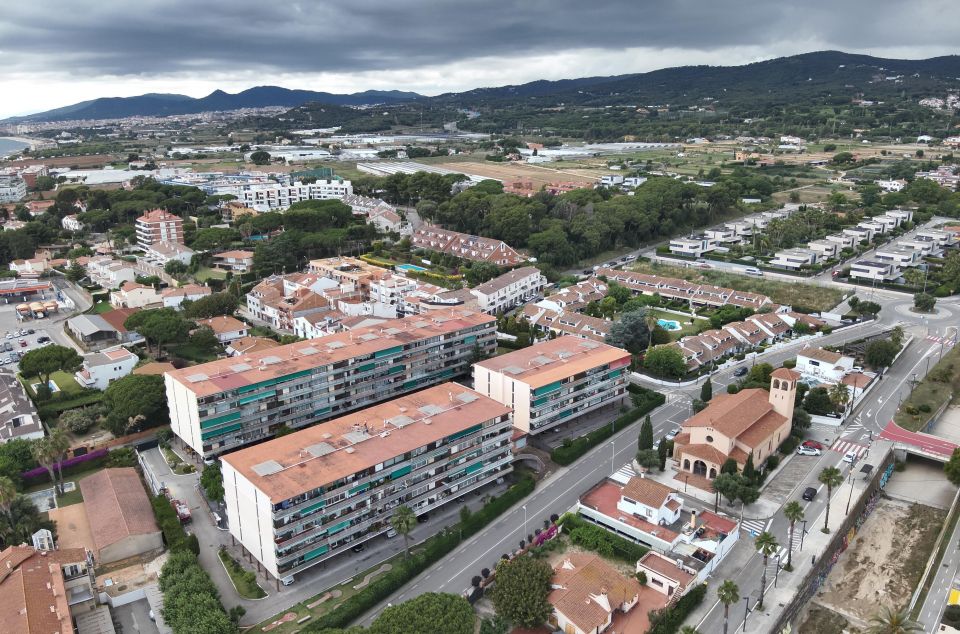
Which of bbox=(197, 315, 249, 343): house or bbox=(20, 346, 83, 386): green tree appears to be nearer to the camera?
bbox=(20, 346, 83, 386): green tree

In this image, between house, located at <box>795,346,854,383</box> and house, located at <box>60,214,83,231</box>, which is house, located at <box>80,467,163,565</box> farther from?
house, located at <box>60,214,83,231</box>

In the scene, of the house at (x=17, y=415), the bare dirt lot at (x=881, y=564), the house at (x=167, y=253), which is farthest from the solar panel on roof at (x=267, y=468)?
the house at (x=167, y=253)

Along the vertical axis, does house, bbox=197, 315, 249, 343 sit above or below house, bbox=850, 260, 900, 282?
below

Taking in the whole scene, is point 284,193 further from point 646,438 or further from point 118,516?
point 646,438

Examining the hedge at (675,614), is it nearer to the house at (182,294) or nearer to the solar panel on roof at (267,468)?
the solar panel on roof at (267,468)

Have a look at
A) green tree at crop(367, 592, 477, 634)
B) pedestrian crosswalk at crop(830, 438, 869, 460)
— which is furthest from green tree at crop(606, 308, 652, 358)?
green tree at crop(367, 592, 477, 634)

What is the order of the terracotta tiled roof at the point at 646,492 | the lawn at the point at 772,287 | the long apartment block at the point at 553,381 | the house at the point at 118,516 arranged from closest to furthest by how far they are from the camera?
the house at the point at 118,516 → the terracotta tiled roof at the point at 646,492 → the long apartment block at the point at 553,381 → the lawn at the point at 772,287

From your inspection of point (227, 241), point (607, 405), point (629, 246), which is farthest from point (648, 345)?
point (227, 241)
